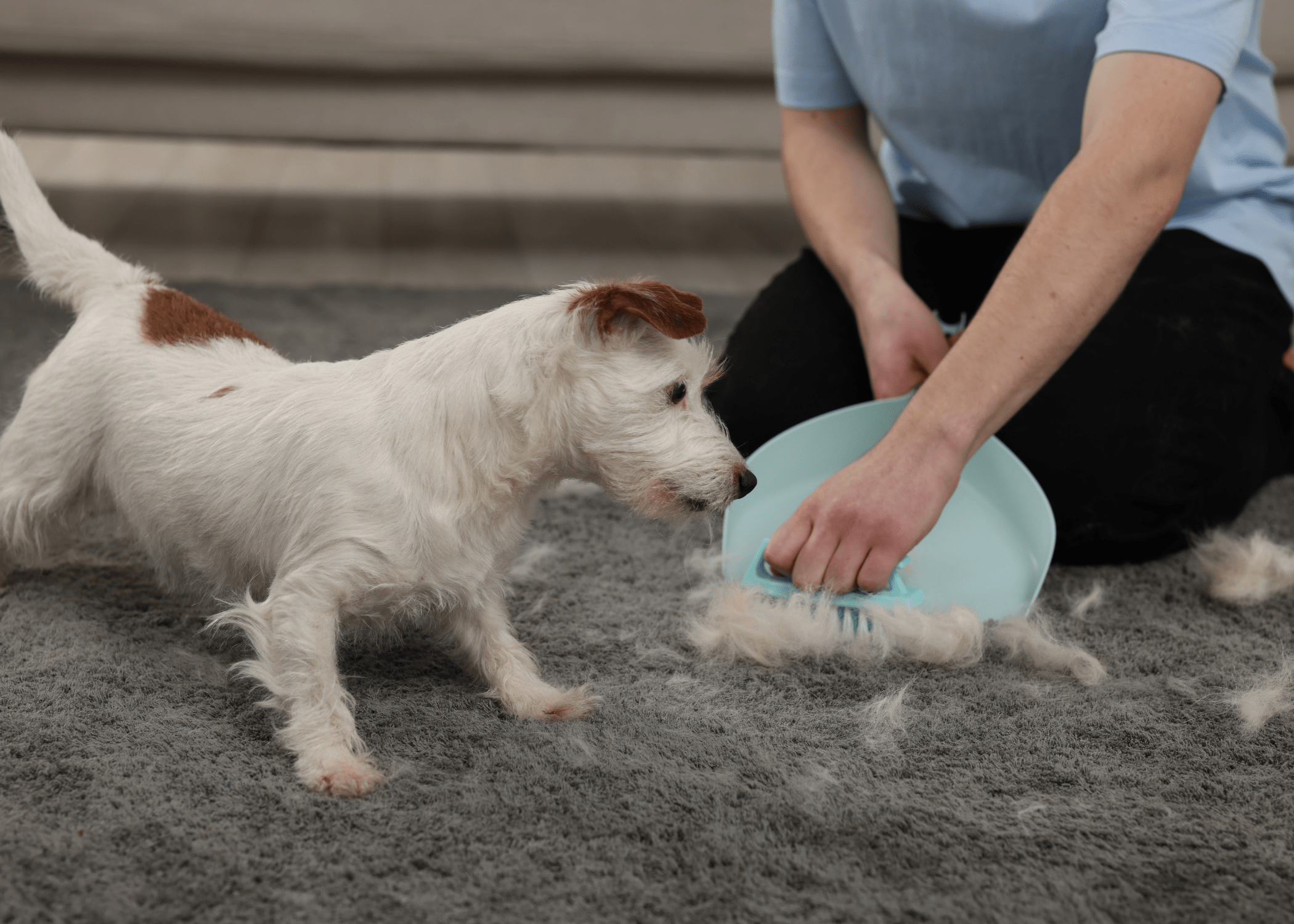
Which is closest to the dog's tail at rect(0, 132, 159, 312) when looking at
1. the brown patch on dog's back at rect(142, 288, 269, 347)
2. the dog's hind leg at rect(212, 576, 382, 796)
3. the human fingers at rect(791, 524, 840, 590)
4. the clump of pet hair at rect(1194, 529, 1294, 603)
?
the brown patch on dog's back at rect(142, 288, 269, 347)

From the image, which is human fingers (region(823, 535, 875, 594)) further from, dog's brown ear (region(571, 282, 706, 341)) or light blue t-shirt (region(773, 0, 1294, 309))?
light blue t-shirt (region(773, 0, 1294, 309))

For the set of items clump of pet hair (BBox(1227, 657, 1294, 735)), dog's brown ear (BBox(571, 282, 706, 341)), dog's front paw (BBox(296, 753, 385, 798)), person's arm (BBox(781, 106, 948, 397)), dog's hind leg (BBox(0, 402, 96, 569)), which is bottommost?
clump of pet hair (BBox(1227, 657, 1294, 735))

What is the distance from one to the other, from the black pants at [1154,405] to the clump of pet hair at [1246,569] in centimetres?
4

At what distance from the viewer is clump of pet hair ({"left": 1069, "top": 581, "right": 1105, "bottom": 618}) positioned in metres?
1.04

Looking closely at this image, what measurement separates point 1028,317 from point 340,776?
25.2 inches

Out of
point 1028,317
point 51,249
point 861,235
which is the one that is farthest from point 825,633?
point 51,249

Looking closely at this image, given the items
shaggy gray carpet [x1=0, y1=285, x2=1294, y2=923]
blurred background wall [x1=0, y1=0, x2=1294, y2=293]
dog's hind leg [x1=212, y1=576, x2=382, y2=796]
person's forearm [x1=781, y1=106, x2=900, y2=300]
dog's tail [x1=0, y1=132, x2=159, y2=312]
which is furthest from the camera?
blurred background wall [x1=0, y1=0, x2=1294, y2=293]

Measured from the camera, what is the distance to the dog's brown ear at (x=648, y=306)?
71cm

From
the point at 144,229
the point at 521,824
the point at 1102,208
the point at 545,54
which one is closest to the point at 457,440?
the point at 521,824

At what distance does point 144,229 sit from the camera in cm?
244

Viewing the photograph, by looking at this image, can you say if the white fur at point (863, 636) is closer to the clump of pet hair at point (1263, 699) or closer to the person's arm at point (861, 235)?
the clump of pet hair at point (1263, 699)

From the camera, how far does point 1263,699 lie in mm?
859

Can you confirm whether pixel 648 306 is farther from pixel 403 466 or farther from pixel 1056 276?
pixel 1056 276

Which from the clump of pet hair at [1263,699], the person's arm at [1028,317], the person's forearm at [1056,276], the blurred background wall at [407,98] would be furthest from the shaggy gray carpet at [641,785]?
the blurred background wall at [407,98]
